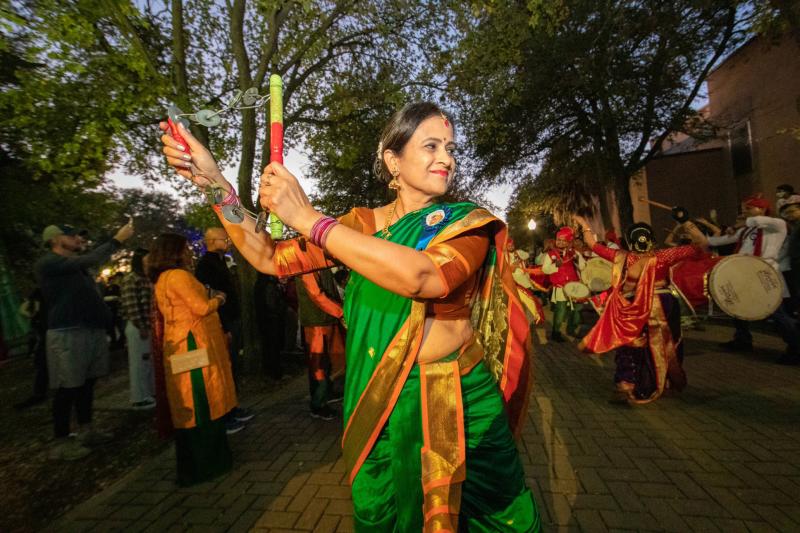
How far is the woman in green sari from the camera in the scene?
1.36 metres

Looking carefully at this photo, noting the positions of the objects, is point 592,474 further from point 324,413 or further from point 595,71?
point 595,71

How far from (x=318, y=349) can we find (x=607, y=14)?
1300cm

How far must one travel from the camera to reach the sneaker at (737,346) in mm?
7293

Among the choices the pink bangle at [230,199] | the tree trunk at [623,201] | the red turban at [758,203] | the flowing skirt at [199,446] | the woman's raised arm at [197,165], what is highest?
the tree trunk at [623,201]

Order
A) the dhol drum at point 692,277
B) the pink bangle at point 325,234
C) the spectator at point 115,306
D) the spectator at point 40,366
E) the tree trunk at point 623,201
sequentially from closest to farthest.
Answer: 1. the pink bangle at point 325,234
2. the dhol drum at point 692,277
3. the spectator at point 40,366
4. the spectator at point 115,306
5. the tree trunk at point 623,201

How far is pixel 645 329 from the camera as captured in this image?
17.5 feet

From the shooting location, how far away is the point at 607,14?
12.3 meters

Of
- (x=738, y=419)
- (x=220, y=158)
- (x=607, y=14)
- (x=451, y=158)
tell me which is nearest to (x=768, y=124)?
(x=607, y=14)

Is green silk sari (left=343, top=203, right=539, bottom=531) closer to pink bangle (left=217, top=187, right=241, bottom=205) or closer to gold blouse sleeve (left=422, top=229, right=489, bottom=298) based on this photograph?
gold blouse sleeve (left=422, top=229, right=489, bottom=298)

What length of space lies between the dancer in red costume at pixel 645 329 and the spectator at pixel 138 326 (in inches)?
224

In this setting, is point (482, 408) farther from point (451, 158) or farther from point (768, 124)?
point (768, 124)

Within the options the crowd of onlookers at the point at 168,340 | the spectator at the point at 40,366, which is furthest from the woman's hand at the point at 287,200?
the spectator at the point at 40,366

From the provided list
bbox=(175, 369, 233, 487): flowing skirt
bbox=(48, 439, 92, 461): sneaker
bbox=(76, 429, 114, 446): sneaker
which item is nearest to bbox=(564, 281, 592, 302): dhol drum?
bbox=(175, 369, 233, 487): flowing skirt

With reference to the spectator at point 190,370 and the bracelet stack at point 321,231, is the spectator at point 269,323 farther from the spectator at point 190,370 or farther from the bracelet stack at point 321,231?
the bracelet stack at point 321,231
